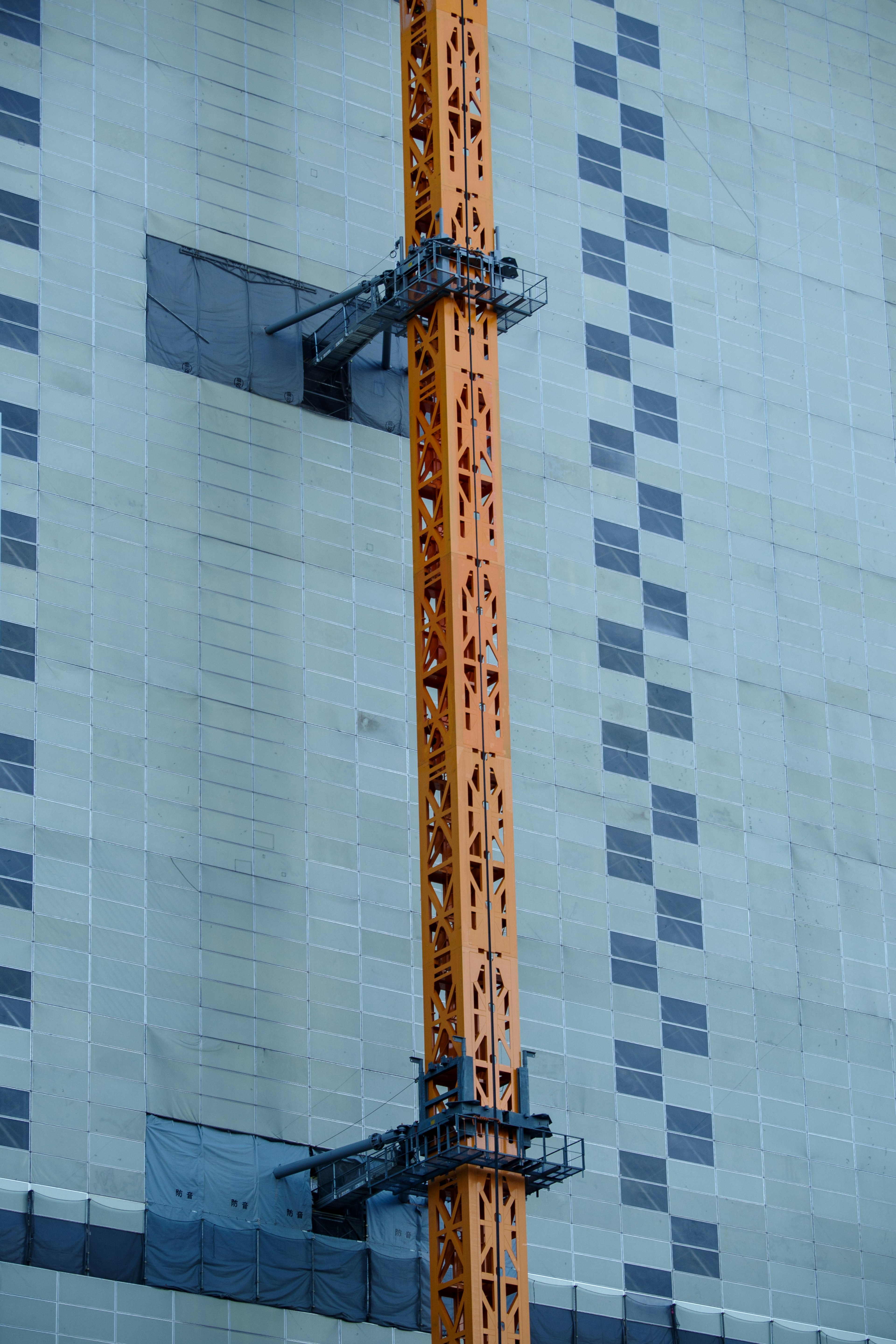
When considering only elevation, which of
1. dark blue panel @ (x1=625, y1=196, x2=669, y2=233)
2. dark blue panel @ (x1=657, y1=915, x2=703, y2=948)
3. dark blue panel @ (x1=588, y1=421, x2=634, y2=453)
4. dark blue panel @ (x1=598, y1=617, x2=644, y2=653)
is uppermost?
dark blue panel @ (x1=625, y1=196, x2=669, y2=233)

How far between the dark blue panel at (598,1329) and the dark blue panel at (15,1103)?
654 inches

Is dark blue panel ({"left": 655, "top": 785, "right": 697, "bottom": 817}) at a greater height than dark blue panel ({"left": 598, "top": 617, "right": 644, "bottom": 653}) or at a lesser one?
lesser

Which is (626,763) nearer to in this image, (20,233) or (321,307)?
(321,307)

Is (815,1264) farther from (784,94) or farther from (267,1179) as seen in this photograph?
(784,94)

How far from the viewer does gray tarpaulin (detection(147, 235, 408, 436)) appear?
64.1 meters

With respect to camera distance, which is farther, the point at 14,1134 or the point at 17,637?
the point at 17,637

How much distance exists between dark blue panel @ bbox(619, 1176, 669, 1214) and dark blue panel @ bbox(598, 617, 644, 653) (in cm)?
1578

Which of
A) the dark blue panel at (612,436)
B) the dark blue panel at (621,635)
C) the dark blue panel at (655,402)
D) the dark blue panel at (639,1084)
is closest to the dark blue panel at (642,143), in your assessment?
the dark blue panel at (655,402)

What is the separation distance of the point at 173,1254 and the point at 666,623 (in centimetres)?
2588

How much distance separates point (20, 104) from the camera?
63.2m

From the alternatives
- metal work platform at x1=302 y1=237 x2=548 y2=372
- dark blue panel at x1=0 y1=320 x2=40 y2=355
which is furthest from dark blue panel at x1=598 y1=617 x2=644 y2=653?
dark blue panel at x1=0 y1=320 x2=40 y2=355

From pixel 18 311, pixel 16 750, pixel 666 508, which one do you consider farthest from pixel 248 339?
pixel 666 508

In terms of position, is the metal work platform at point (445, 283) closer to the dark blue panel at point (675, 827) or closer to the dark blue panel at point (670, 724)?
the dark blue panel at point (670, 724)

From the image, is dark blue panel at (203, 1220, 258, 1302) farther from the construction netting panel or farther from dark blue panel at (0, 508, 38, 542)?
dark blue panel at (0, 508, 38, 542)
